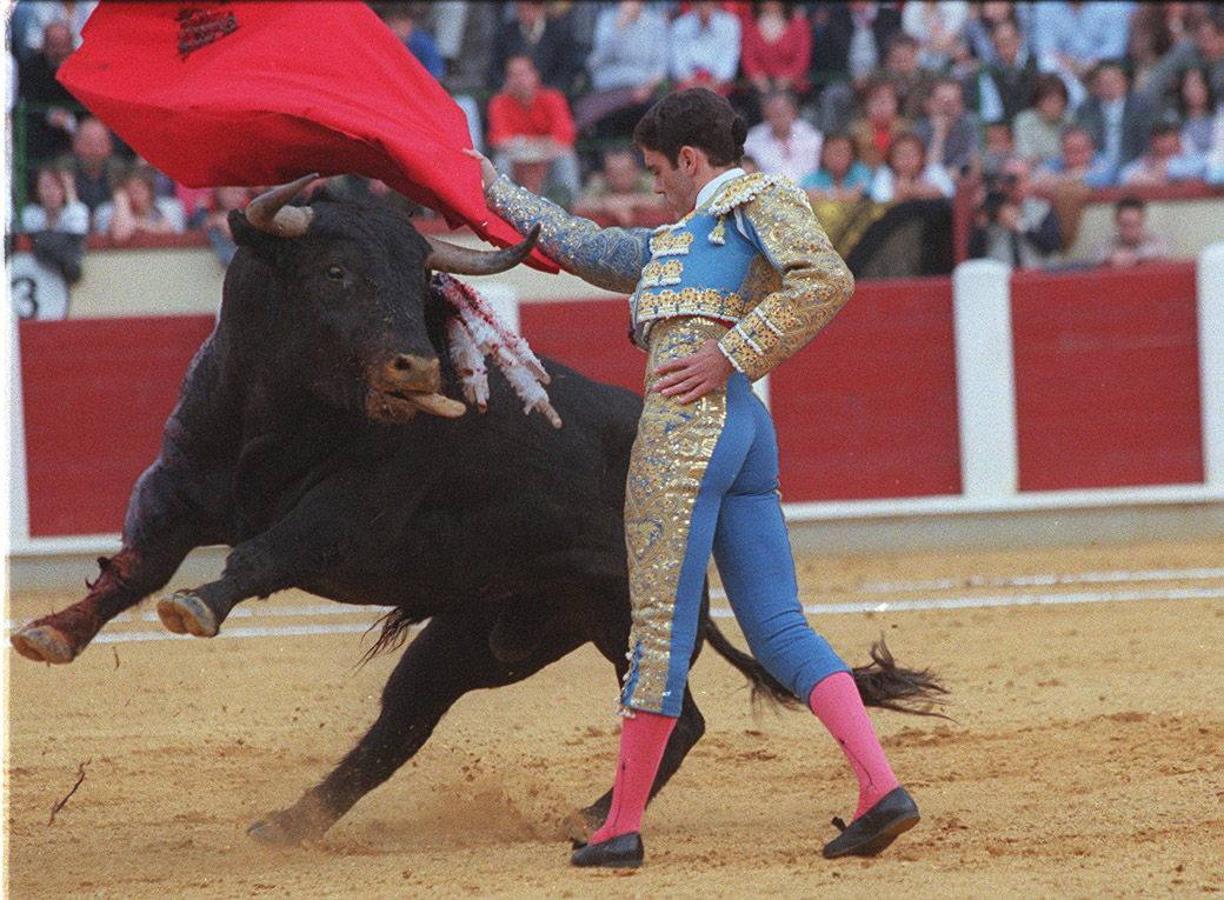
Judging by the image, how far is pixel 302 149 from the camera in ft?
11.8

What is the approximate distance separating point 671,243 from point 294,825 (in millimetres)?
1400

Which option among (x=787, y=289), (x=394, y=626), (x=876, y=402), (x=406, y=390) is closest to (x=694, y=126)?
(x=787, y=289)

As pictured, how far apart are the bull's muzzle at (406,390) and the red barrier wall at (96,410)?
4.80 metres

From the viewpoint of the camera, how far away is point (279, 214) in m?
3.40

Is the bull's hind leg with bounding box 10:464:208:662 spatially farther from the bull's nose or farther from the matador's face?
the matador's face

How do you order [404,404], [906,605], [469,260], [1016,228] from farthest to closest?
[1016,228]
[906,605]
[469,260]
[404,404]

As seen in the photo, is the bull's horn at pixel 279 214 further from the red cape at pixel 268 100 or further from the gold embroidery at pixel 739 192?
the gold embroidery at pixel 739 192

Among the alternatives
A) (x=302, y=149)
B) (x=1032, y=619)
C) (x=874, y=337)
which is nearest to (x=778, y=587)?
(x=302, y=149)

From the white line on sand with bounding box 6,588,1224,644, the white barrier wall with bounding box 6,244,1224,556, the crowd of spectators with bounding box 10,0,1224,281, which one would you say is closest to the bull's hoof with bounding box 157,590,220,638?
the white line on sand with bounding box 6,588,1224,644

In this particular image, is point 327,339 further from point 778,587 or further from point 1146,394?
point 1146,394

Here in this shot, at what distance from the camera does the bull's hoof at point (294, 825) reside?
3.83 metres

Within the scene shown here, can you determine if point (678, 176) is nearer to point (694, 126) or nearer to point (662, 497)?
point (694, 126)

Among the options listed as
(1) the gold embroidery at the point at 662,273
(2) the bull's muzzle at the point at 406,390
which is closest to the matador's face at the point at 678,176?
(1) the gold embroidery at the point at 662,273

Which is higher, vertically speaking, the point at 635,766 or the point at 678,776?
the point at 635,766
